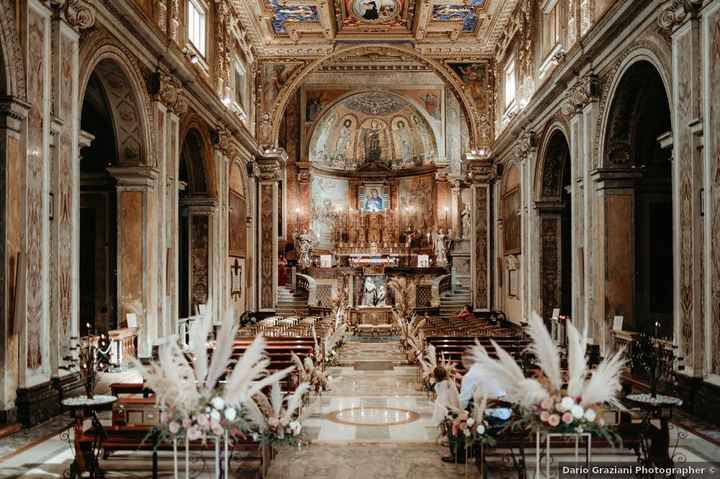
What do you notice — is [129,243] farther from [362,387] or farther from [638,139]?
[638,139]

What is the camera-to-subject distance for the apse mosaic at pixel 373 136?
36.0 m

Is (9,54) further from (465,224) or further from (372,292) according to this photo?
(465,224)

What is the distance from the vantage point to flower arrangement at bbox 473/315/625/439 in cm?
493

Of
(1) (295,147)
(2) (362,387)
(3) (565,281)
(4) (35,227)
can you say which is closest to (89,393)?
(4) (35,227)

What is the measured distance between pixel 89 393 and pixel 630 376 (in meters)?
9.62

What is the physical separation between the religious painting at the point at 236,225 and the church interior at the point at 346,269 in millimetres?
207

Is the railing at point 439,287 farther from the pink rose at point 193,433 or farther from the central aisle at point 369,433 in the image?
the pink rose at point 193,433

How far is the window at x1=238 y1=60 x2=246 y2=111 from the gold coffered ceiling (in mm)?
1425

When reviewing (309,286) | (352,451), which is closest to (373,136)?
(309,286)

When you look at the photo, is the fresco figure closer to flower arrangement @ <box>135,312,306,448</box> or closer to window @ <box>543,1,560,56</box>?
window @ <box>543,1,560,56</box>

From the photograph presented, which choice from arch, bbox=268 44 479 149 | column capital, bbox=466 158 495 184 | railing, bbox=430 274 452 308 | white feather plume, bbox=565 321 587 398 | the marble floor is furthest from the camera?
railing, bbox=430 274 452 308

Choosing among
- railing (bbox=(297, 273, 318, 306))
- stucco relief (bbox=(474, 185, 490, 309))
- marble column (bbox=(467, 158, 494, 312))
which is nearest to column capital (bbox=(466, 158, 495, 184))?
marble column (bbox=(467, 158, 494, 312))

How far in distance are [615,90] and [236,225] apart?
1376cm

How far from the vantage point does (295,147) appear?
115 ft
